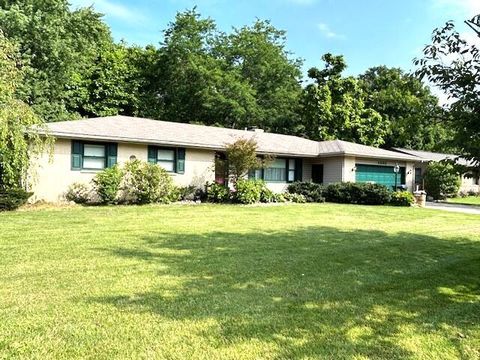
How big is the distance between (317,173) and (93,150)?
41.0 ft

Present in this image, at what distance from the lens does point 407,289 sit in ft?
18.5

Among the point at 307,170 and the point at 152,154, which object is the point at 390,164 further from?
the point at 152,154

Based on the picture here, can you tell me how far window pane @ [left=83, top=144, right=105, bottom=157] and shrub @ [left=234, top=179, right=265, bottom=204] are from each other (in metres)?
5.76

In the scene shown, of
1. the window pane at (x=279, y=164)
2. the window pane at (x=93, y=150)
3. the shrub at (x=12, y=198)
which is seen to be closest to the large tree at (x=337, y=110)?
the window pane at (x=279, y=164)

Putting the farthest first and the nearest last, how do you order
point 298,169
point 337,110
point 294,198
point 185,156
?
point 337,110 → point 298,169 → point 294,198 → point 185,156

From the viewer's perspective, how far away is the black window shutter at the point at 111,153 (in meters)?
16.9

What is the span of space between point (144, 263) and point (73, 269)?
1.06 m

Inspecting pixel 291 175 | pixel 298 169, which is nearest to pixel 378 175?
pixel 298 169

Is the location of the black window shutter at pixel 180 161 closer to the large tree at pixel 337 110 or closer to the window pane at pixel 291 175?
the window pane at pixel 291 175

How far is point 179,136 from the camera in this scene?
1909 cm

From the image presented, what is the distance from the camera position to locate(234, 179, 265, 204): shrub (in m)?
17.8

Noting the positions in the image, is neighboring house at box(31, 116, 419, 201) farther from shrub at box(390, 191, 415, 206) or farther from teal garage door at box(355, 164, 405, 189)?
shrub at box(390, 191, 415, 206)

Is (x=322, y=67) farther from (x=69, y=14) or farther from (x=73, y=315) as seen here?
(x=73, y=315)

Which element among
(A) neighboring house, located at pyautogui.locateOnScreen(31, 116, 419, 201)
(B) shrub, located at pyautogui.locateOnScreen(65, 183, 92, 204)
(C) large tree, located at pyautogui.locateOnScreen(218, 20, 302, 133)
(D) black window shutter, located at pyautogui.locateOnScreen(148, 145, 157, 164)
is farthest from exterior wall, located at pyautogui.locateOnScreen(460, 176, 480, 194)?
(B) shrub, located at pyautogui.locateOnScreen(65, 183, 92, 204)
